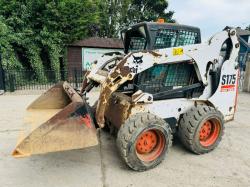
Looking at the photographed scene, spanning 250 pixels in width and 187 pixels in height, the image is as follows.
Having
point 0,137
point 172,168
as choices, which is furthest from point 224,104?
point 0,137

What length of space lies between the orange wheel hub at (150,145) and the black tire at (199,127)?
0.47 m

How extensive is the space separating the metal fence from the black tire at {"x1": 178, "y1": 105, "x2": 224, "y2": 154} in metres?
6.95

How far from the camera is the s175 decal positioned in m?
3.72

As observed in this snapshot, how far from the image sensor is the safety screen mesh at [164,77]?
3.34 metres

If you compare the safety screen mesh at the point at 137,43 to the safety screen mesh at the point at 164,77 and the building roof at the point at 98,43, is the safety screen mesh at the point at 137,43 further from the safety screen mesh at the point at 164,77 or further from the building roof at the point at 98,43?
the building roof at the point at 98,43

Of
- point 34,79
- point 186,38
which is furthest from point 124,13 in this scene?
point 186,38

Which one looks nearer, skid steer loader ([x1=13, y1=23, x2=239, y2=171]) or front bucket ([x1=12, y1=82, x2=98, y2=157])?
front bucket ([x1=12, y1=82, x2=98, y2=157])

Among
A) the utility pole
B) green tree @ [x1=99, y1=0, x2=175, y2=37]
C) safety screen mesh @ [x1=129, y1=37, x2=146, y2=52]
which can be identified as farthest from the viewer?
green tree @ [x1=99, y1=0, x2=175, y2=37]

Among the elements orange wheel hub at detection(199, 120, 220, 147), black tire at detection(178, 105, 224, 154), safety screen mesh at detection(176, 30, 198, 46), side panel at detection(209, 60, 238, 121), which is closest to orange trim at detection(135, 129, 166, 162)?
black tire at detection(178, 105, 224, 154)

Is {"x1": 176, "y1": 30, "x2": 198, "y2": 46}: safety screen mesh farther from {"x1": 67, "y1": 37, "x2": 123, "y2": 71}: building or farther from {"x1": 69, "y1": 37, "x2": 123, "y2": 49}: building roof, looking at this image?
{"x1": 69, "y1": 37, "x2": 123, "y2": 49}: building roof

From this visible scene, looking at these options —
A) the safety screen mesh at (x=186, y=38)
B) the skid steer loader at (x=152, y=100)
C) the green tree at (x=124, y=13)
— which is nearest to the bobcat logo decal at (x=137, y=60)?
the skid steer loader at (x=152, y=100)

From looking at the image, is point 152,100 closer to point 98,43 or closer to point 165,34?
point 165,34

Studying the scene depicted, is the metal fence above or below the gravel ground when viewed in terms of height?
above

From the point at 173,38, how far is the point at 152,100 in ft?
3.28
